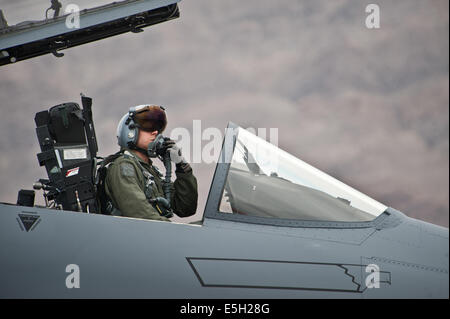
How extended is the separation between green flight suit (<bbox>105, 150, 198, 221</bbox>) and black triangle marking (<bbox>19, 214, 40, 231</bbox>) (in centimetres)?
62

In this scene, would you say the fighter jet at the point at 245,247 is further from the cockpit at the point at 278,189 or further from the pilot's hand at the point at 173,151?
the pilot's hand at the point at 173,151

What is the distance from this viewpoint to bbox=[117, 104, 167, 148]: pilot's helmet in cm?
466

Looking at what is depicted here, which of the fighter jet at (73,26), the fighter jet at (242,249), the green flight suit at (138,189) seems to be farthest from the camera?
the fighter jet at (73,26)

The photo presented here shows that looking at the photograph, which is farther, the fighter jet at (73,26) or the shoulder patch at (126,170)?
the fighter jet at (73,26)

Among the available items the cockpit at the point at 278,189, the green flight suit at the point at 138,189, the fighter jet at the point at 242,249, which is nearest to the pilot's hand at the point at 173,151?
the green flight suit at the point at 138,189

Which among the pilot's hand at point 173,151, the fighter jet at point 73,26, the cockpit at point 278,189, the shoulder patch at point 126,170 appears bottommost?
the cockpit at point 278,189

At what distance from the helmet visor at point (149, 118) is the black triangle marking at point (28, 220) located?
1.53 meters

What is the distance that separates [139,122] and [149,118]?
0.10 meters

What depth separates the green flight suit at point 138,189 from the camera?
3666mm

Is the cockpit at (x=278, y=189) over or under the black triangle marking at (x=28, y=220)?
over

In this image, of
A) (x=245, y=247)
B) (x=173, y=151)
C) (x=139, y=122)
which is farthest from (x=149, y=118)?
(x=245, y=247)
